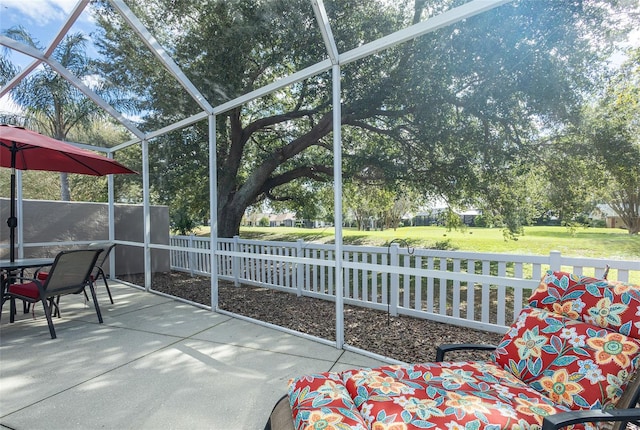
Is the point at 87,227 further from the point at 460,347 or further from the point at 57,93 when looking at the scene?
the point at 460,347

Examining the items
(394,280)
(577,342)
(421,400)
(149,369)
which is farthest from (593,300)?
(149,369)

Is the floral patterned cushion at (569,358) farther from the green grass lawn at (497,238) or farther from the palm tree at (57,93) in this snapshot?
the palm tree at (57,93)

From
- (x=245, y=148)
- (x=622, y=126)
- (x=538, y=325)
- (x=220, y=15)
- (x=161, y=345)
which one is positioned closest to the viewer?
(x=538, y=325)

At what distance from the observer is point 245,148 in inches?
292

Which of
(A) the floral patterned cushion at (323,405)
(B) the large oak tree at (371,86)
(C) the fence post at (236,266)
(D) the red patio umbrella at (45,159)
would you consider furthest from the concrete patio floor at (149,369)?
(B) the large oak tree at (371,86)

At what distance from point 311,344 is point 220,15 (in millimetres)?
3650

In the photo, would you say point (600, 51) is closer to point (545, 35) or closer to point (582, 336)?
point (545, 35)

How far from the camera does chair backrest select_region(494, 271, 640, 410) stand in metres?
1.36

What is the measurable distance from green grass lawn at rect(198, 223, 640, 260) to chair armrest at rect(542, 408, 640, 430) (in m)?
4.42

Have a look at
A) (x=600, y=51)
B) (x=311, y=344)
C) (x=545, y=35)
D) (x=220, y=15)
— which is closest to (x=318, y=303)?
(x=311, y=344)

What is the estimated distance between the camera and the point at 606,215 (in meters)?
5.10

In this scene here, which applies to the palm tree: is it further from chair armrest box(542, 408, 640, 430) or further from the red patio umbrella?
chair armrest box(542, 408, 640, 430)

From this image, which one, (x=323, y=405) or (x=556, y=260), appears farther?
(x=556, y=260)

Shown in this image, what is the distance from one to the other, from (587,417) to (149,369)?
9.28 ft
